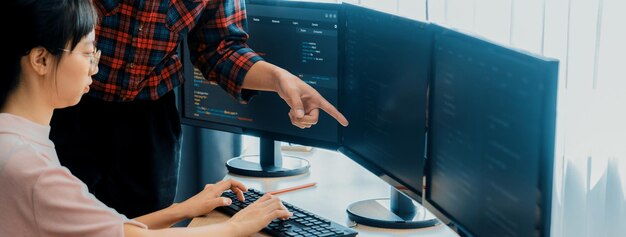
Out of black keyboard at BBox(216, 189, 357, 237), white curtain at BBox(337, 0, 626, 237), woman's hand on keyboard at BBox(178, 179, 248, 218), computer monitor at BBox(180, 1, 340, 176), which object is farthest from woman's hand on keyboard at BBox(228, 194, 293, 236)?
white curtain at BBox(337, 0, 626, 237)

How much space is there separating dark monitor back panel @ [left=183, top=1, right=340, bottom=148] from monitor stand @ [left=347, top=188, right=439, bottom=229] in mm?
225

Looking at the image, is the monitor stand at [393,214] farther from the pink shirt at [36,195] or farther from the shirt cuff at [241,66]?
the pink shirt at [36,195]

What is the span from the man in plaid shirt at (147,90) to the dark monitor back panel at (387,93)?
106mm

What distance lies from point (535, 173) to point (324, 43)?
3.03 feet

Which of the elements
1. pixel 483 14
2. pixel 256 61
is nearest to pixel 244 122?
pixel 256 61

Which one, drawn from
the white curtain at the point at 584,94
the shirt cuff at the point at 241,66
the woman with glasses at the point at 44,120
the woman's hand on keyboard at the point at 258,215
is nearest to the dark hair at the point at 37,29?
the woman with glasses at the point at 44,120

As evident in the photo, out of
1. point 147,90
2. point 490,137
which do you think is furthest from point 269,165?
point 490,137

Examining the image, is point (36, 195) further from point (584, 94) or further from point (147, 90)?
point (584, 94)

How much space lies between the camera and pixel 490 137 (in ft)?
4.95

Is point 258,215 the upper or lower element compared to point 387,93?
lower

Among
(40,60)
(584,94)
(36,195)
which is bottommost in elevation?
(584,94)

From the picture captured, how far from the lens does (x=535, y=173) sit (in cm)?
136

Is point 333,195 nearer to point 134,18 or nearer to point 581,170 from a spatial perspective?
point 134,18

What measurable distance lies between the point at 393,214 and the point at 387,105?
0.82 feet
